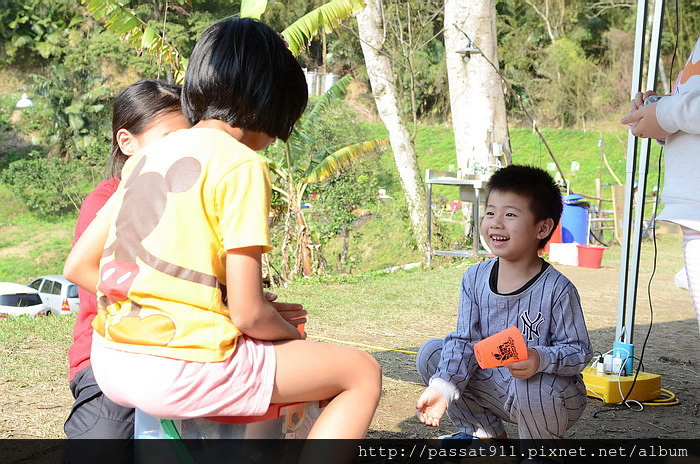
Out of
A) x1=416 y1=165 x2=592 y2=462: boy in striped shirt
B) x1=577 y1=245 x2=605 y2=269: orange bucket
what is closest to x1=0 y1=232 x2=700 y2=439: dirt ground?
x1=416 y1=165 x2=592 y2=462: boy in striped shirt

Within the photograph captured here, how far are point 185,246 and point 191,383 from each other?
0.27m

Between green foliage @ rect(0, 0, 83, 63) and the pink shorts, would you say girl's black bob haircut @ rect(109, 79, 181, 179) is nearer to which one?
the pink shorts

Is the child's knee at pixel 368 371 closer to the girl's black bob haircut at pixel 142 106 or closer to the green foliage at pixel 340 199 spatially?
the girl's black bob haircut at pixel 142 106

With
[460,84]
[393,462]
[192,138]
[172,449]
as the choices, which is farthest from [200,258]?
[460,84]

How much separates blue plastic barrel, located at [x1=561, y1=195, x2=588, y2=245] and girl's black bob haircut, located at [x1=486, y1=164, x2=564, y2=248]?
9.18m

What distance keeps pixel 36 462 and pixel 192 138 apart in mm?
1623

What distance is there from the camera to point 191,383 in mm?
1562

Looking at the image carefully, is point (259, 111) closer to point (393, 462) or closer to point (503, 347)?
point (503, 347)

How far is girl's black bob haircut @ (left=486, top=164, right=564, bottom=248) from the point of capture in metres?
2.82

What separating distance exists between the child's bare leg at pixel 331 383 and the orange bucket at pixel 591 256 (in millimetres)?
8495

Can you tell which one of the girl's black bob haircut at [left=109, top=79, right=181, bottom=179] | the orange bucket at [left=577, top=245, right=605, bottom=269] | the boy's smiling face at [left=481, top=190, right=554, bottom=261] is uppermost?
the girl's black bob haircut at [left=109, top=79, right=181, bottom=179]

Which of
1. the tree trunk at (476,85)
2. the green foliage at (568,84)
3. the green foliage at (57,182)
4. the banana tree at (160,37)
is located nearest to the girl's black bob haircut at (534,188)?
the banana tree at (160,37)

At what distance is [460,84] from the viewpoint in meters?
12.8

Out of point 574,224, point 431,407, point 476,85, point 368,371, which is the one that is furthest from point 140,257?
point 476,85
